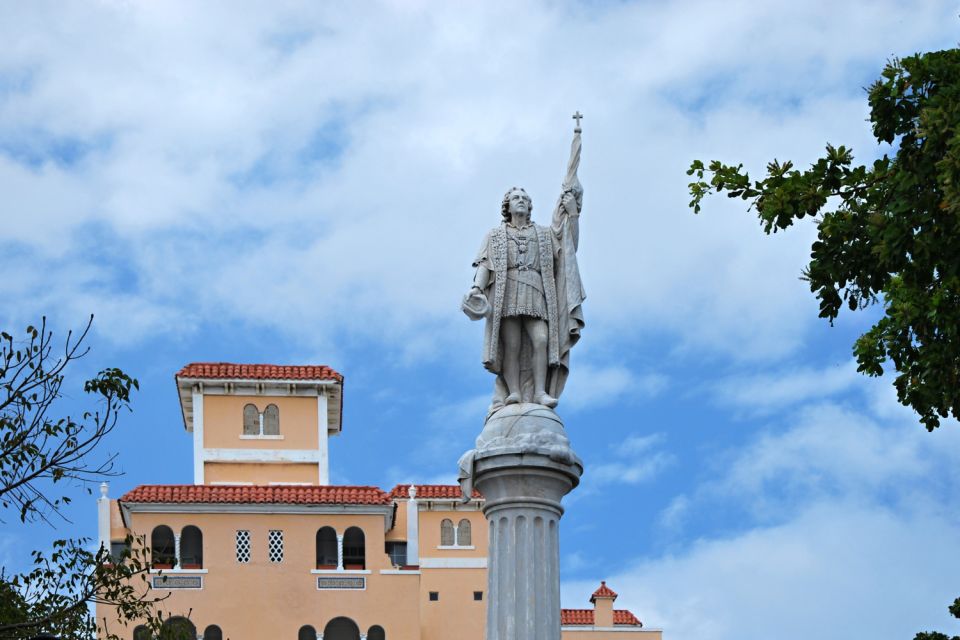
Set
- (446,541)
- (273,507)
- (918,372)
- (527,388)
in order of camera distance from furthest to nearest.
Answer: (446,541)
(273,507)
(918,372)
(527,388)

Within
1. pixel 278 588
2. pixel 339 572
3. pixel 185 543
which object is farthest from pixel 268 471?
pixel 339 572

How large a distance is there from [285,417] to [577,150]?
112ft

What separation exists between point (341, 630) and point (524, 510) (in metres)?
32.1

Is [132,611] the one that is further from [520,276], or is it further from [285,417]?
[285,417]

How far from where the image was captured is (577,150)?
16.6 m

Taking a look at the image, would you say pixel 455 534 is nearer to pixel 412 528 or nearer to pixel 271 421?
pixel 412 528

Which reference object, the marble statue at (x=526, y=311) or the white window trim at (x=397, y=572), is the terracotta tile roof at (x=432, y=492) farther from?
the marble statue at (x=526, y=311)

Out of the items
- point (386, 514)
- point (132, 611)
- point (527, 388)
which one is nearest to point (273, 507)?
point (386, 514)

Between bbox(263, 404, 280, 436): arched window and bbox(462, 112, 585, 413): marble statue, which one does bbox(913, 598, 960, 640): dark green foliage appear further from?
bbox(263, 404, 280, 436): arched window

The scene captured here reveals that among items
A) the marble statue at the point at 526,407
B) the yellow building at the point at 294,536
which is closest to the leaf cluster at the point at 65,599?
the marble statue at the point at 526,407

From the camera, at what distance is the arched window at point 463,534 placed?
49.5 meters

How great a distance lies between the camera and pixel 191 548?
46312 millimetres

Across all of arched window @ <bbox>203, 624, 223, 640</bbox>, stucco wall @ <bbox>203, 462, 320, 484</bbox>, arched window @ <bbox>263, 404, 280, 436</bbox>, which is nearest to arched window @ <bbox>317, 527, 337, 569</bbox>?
stucco wall @ <bbox>203, 462, 320, 484</bbox>

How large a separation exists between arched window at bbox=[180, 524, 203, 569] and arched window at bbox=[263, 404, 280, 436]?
4.45 meters
